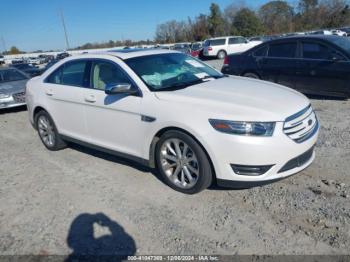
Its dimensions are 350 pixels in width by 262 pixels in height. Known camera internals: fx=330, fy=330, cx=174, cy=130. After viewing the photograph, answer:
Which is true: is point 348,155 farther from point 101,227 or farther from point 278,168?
point 101,227

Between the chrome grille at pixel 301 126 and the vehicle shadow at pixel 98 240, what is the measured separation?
6.21ft

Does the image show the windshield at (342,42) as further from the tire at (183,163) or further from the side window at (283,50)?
the tire at (183,163)

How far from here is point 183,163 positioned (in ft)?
12.3

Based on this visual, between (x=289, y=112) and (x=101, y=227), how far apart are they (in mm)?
2263

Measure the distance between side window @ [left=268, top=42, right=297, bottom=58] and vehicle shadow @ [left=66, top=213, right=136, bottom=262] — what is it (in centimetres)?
608

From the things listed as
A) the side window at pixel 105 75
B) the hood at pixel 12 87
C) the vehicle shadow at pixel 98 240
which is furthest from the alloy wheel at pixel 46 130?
the hood at pixel 12 87

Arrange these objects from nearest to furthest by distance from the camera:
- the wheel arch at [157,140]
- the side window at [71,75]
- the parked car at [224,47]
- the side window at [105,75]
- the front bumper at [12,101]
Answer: the wheel arch at [157,140] → the side window at [105,75] → the side window at [71,75] → the front bumper at [12,101] → the parked car at [224,47]

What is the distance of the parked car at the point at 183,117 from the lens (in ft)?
10.8

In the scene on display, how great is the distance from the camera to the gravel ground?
2.95 meters

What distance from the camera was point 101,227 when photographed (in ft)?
10.9

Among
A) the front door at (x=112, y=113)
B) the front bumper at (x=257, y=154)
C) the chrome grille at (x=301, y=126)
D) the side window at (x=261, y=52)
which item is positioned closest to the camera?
the front bumper at (x=257, y=154)

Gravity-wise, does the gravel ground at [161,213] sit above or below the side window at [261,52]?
below

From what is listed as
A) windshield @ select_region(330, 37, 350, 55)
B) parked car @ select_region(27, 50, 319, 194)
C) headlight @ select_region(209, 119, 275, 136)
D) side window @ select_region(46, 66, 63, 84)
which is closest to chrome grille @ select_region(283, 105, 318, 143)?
parked car @ select_region(27, 50, 319, 194)

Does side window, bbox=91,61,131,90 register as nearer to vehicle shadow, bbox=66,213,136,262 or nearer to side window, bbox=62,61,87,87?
side window, bbox=62,61,87,87
